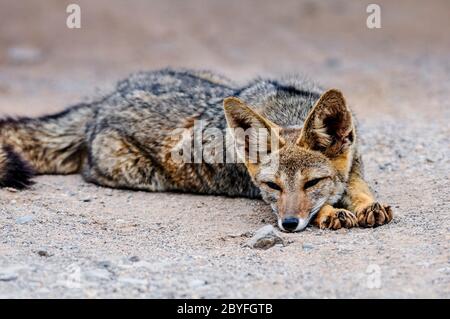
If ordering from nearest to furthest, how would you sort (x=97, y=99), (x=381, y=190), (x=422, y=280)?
1. (x=422, y=280)
2. (x=381, y=190)
3. (x=97, y=99)

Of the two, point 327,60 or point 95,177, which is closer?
point 95,177

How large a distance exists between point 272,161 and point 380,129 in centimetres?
428

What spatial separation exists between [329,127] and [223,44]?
40.0ft

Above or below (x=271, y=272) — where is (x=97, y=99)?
above

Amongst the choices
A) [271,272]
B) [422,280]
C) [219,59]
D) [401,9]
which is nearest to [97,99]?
[271,272]

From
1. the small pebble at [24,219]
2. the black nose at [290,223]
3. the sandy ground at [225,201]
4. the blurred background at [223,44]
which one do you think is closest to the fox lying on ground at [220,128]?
the black nose at [290,223]

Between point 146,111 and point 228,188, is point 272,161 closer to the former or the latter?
point 228,188

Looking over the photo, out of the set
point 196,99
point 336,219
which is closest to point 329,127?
point 336,219

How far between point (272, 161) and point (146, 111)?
7.75 feet

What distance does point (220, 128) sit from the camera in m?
8.44

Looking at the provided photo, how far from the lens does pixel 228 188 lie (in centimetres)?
851

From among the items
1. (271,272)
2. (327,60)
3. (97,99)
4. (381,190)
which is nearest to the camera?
(271,272)

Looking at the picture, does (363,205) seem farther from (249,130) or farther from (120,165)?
(120,165)

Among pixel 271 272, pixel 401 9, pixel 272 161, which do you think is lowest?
pixel 271 272
